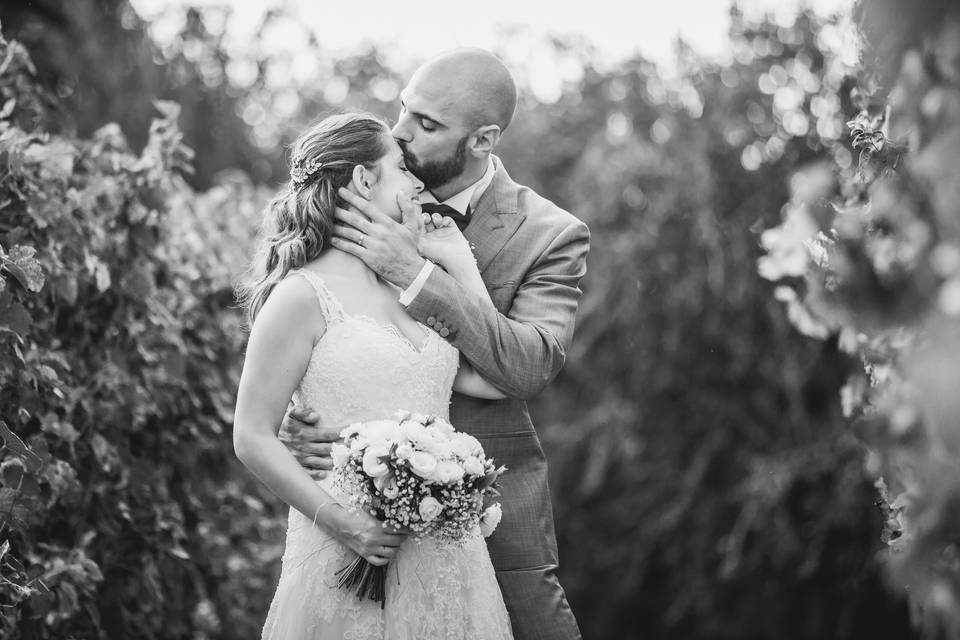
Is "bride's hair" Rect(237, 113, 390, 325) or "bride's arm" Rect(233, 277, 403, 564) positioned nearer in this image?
"bride's arm" Rect(233, 277, 403, 564)

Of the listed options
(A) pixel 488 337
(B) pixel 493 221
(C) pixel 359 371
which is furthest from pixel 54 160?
(A) pixel 488 337

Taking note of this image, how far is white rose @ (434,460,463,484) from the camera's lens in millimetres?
2531

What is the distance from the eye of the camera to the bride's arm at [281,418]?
2.72 m

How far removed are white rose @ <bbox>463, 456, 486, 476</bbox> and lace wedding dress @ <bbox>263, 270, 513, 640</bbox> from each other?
0.35 m

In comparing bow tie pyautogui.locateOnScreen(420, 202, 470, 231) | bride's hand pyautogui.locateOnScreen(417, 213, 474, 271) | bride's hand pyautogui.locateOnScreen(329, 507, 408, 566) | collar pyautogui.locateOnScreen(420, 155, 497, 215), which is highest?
collar pyautogui.locateOnScreen(420, 155, 497, 215)

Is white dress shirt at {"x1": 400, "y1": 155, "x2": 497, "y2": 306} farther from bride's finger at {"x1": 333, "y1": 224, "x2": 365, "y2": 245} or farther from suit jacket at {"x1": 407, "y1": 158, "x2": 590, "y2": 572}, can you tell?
bride's finger at {"x1": 333, "y1": 224, "x2": 365, "y2": 245}

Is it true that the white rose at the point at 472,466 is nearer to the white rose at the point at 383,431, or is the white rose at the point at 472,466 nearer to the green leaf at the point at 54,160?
the white rose at the point at 383,431

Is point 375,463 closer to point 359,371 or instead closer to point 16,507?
point 359,371

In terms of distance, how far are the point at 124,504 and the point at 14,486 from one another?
88 centimetres

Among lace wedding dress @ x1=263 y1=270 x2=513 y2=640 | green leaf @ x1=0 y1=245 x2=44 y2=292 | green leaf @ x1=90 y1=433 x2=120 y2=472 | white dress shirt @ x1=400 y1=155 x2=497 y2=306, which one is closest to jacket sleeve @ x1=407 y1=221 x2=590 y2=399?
lace wedding dress @ x1=263 y1=270 x2=513 y2=640

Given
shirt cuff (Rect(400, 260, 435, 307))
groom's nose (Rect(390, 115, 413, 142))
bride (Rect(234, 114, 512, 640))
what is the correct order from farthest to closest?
groom's nose (Rect(390, 115, 413, 142)), shirt cuff (Rect(400, 260, 435, 307)), bride (Rect(234, 114, 512, 640))

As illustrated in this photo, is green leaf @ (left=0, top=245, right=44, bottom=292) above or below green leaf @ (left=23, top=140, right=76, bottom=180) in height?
below

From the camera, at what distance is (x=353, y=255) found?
3.06m

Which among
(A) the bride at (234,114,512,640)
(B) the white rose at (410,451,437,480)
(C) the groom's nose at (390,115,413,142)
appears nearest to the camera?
(B) the white rose at (410,451,437,480)
